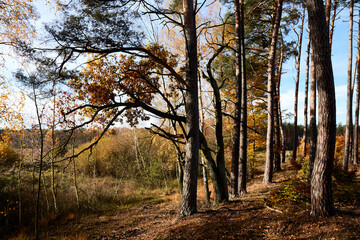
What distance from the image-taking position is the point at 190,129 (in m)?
4.95

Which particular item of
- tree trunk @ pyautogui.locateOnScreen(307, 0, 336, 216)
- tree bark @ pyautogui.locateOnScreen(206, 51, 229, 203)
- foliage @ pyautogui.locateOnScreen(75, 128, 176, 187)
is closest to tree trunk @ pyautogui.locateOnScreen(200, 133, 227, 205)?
tree bark @ pyautogui.locateOnScreen(206, 51, 229, 203)

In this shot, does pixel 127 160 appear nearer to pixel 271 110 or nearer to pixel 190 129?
pixel 271 110

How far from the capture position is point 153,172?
16.1 m

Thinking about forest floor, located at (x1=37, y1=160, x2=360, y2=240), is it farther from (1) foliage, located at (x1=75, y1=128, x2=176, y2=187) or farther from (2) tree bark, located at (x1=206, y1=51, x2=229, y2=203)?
(1) foliage, located at (x1=75, y1=128, x2=176, y2=187)

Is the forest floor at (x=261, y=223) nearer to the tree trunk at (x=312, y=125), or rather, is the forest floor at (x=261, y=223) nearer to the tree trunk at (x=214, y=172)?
the tree trunk at (x=214, y=172)

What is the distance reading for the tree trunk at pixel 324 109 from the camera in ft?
11.7

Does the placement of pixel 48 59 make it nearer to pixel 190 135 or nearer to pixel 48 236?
pixel 190 135

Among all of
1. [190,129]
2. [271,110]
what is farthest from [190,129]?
[271,110]

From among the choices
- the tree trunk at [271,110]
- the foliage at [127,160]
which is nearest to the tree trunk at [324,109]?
the tree trunk at [271,110]

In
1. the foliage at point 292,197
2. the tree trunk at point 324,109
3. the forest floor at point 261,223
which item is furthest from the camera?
the foliage at point 292,197

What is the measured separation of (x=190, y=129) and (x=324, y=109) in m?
2.72

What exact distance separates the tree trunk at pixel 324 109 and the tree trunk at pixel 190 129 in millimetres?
2490

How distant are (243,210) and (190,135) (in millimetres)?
2243

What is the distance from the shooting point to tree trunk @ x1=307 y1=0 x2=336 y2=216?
11.7 feet
